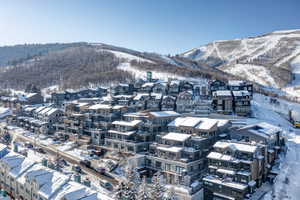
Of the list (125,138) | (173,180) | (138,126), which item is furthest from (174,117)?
(173,180)

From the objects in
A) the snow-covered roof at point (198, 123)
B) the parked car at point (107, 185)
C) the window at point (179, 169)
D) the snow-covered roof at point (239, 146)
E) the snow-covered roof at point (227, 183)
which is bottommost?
the parked car at point (107, 185)

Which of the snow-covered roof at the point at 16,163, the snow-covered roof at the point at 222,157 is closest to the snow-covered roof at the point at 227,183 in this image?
the snow-covered roof at the point at 222,157

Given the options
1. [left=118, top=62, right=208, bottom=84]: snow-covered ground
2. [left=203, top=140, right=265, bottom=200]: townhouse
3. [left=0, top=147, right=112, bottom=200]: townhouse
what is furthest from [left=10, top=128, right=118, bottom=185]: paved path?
[left=118, top=62, right=208, bottom=84]: snow-covered ground

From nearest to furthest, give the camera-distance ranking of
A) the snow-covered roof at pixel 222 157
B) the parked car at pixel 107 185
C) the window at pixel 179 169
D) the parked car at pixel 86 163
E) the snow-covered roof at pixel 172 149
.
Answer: the snow-covered roof at pixel 222 157
the parked car at pixel 107 185
the window at pixel 179 169
the snow-covered roof at pixel 172 149
the parked car at pixel 86 163

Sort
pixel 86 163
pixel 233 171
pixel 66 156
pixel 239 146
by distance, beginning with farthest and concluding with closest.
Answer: pixel 66 156 → pixel 86 163 → pixel 239 146 → pixel 233 171

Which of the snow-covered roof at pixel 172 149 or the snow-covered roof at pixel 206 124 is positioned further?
Result: the snow-covered roof at pixel 206 124

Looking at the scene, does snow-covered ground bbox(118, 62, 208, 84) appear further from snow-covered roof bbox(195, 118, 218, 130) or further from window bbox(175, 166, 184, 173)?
window bbox(175, 166, 184, 173)

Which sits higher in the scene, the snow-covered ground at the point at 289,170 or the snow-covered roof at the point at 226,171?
the snow-covered roof at the point at 226,171

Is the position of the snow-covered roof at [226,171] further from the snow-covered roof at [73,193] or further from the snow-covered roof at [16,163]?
the snow-covered roof at [16,163]

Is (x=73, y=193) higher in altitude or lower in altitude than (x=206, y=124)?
lower

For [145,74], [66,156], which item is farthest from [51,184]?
[145,74]

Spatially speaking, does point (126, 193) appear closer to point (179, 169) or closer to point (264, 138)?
point (179, 169)

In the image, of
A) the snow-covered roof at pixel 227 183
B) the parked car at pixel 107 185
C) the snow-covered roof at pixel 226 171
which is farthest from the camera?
the parked car at pixel 107 185
